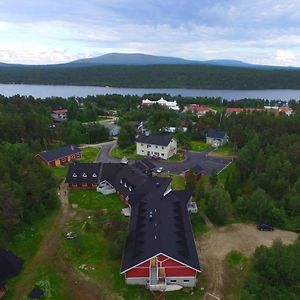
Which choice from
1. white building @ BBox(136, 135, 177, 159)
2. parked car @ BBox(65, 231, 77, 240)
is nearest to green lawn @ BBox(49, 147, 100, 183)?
white building @ BBox(136, 135, 177, 159)

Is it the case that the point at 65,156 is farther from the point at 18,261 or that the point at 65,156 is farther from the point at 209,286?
the point at 209,286

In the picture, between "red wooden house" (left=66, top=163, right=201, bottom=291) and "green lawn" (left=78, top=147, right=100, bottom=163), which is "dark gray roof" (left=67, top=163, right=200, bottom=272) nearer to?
"red wooden house" (left=66, top=163, right=201, bottom=291)

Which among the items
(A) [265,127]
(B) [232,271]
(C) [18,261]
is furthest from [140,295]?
(A) [265,127]

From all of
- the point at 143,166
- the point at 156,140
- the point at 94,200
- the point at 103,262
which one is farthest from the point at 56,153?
the point at 103,262

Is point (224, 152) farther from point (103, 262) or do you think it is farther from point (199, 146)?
point (103, 262)

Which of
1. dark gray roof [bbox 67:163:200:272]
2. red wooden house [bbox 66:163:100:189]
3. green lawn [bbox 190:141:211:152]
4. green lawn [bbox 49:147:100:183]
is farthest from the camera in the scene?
green lawn [bbox 190:141:211:152]

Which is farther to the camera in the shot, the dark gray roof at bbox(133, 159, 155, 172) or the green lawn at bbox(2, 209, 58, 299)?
the dark gray roof at bbox(133, 159, 155, 172)
